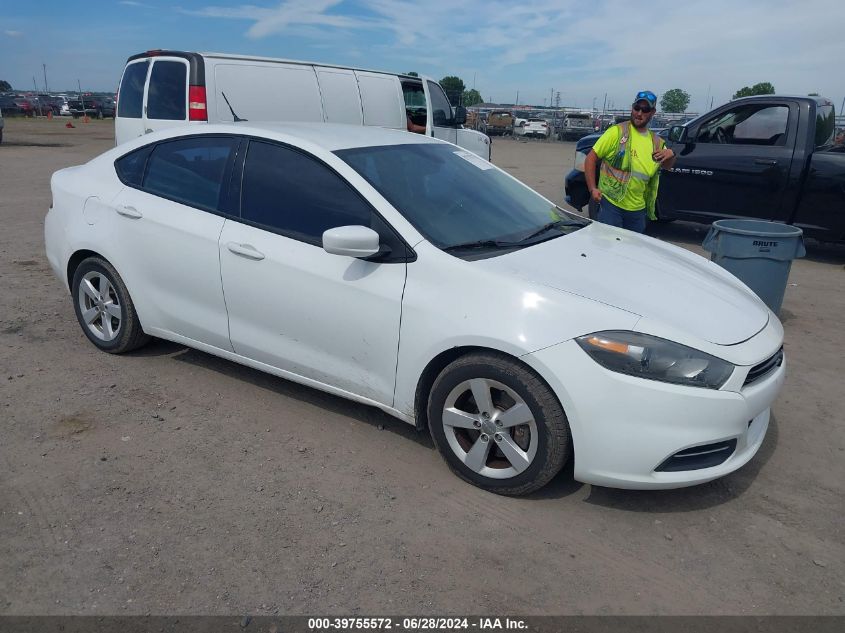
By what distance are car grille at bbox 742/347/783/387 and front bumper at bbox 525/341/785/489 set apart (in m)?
0.04

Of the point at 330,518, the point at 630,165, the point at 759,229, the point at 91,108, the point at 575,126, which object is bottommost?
the point at 330,518

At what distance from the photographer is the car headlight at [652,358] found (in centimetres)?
281

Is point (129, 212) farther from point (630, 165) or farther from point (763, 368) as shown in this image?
point (630, 165)

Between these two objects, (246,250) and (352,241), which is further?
(246,250)

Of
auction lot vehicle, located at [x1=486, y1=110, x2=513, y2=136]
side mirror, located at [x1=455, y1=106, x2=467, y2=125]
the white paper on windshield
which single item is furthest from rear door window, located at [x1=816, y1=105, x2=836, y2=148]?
auction lot vehicle, located at [x1=486, y1=110, x2=513, y2=136]

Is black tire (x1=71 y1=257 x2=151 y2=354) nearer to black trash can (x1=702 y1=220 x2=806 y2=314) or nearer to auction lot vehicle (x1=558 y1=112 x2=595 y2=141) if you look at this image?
black trash can (x1=702 y1=220 x2=806 y2=314)

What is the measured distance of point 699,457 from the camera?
9.68 feet

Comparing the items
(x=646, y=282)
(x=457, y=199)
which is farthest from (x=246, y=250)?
(x=646, y=282)

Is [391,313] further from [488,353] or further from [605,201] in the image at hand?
[605,201]

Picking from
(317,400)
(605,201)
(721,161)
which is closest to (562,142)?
(721,161)

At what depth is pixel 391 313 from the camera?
324 cm

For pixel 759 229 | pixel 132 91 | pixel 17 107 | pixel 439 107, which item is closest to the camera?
pixel 759 229

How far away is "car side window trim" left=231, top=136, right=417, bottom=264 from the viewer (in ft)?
10.7

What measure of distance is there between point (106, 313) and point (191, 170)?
1220mm
